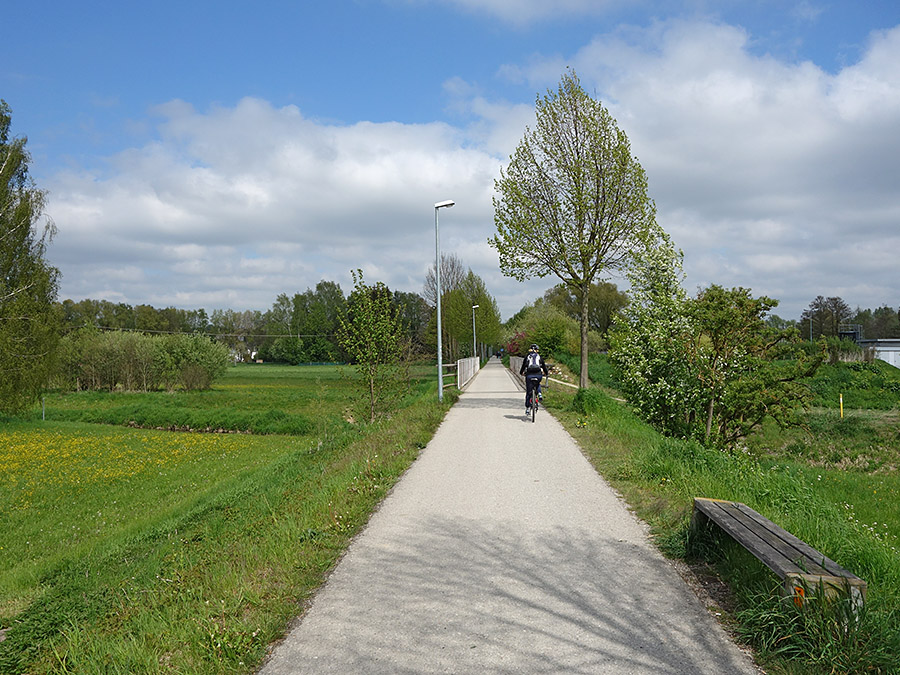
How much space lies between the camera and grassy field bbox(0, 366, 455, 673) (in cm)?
383

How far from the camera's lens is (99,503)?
13.9 metres

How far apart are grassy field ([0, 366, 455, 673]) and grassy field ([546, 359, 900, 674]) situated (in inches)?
116

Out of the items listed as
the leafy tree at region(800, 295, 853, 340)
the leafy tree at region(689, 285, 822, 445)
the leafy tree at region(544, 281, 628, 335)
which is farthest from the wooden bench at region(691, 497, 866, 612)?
the leafy tree at region(800, 295, 853, 340)

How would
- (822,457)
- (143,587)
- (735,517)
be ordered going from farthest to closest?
(822,457)
(143,587)
(735,517)

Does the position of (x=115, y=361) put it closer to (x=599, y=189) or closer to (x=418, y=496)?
(x=599, y=189)

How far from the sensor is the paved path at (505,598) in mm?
3377

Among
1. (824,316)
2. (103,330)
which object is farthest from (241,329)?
(824,316)

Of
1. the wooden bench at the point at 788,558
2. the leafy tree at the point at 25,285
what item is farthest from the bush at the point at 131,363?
the wooden bench at the point at 788,558

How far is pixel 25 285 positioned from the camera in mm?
26438

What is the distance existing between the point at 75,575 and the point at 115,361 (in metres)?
43.7

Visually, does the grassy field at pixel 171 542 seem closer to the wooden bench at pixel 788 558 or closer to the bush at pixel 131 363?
the wooden bench at pixel 788 558

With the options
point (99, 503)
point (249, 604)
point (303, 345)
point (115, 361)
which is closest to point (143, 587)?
point (249, 604)

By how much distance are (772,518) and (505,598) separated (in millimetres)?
2965

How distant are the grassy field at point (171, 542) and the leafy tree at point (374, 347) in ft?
6.54
